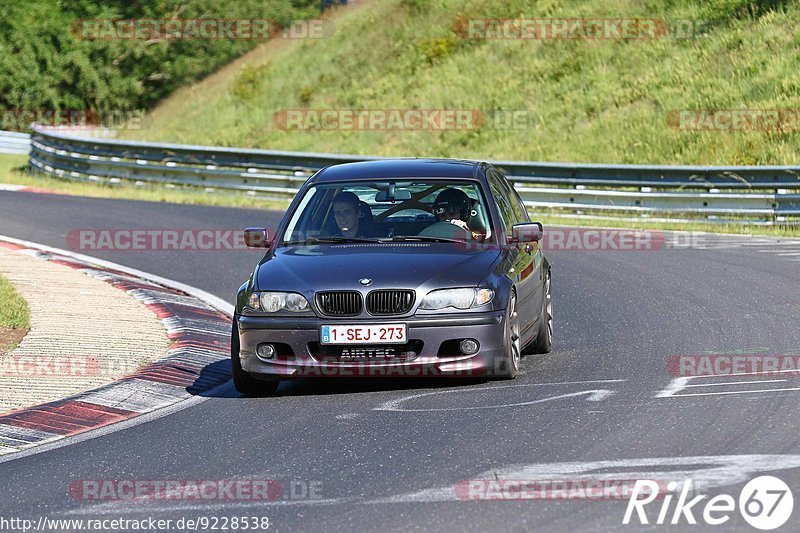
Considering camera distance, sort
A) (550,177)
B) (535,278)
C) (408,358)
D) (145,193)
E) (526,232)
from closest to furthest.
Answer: (408,358) < (526,232) < (535,278) < (550,177) < (145,193)

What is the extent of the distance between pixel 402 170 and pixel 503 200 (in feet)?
2.82

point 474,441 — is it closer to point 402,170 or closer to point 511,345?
point 511,345

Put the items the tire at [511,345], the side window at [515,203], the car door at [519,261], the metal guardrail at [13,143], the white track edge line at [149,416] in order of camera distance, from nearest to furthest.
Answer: the white track edge line at [149,416] < the tire at [511,345] < the car door at [519,261] < the side window at [515,203] < the metal guardrail at [13,143]

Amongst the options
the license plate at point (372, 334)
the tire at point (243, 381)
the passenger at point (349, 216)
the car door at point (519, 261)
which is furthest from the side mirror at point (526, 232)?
the tire at point (243, 381)

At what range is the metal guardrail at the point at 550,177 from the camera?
69.2 ft

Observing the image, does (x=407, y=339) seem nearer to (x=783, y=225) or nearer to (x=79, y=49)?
(x=783, y=225)

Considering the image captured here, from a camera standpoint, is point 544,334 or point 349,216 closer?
point 349,216

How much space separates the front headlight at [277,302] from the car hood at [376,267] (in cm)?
5

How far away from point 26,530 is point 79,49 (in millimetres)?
51295

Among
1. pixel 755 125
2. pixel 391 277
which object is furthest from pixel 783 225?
pixel 391 277

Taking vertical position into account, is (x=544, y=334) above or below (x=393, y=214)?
below

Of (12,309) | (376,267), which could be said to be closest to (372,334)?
(376,267)

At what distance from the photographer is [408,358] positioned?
27.5 feet

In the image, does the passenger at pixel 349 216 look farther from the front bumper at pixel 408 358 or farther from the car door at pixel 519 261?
the front bumper at pixel 408 358
